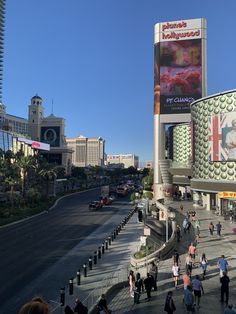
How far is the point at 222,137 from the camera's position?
165 feet

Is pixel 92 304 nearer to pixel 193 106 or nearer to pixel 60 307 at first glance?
pixel 60 307

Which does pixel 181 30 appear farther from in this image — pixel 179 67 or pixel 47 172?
pixel 47 172

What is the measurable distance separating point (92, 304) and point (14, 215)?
111ft

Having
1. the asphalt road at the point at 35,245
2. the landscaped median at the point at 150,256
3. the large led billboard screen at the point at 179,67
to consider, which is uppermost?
the large led billboard screen at the point at 179,67

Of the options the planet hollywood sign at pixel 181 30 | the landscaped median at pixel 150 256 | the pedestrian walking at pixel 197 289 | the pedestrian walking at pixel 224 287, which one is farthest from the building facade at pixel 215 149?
the planet hollywood sign at pixel 181 30

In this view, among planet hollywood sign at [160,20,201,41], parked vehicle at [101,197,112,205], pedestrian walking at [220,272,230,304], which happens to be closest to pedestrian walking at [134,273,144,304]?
pedestrian walking at [220,272,230,304]

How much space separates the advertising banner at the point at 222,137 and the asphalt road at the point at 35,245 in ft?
49.3

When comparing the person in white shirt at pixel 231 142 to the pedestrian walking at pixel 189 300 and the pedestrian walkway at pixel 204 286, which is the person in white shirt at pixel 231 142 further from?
the pedestrian walking at pixel 189 300

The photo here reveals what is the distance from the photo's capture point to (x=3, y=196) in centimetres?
7000

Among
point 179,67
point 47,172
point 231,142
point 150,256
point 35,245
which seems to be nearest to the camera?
point 150,256

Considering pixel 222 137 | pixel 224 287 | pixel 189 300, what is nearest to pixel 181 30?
pixel 222 137

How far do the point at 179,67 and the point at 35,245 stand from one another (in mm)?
65864

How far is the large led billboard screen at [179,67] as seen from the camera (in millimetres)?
87688

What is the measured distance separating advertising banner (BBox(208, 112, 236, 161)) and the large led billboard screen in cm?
3515
